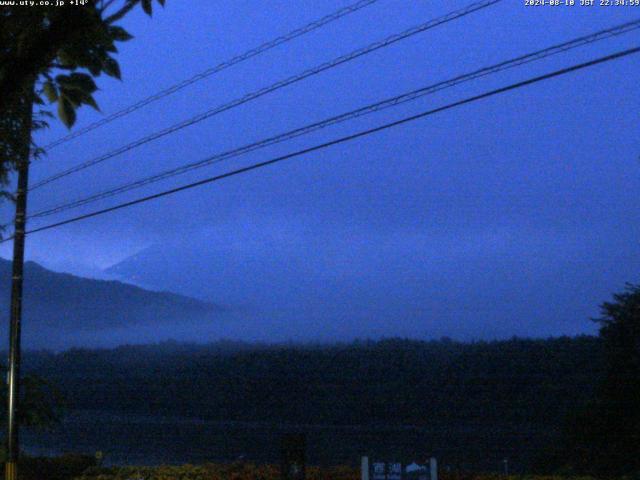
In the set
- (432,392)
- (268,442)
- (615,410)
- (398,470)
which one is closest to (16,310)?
(398,470)

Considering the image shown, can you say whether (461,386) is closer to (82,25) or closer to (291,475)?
(291,475)

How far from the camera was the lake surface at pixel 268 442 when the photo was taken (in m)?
23.6

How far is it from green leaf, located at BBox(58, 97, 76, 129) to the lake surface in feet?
53.5

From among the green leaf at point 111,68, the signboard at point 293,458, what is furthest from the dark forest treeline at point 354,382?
the green leaf at point 111,68

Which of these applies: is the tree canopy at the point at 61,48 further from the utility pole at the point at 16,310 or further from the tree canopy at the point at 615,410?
the tree canopy at the point at 615,410

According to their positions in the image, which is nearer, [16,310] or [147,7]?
[147,7]

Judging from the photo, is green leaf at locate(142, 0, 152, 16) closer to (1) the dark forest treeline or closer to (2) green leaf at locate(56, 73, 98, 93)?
(2) green leaf at locate(56, 73, 98, 93)

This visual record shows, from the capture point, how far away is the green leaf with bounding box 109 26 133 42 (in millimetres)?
4531

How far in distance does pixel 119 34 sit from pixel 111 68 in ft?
0.61

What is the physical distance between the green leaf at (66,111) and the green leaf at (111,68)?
26 centimetres

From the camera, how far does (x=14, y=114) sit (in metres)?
8.29

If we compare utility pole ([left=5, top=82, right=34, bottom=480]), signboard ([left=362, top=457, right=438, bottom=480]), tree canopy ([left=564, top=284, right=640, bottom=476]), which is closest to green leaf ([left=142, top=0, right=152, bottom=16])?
signboard ([left=362, top=457, right=438, bottom=480])

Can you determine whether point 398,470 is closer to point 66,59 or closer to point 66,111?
point 66,111

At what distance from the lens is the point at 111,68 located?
4.56m
